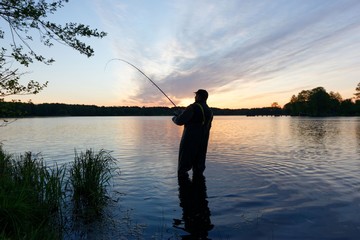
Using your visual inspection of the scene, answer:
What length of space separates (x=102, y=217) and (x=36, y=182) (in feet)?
5.98

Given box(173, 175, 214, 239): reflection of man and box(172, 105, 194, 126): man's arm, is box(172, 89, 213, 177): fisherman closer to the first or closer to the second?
box(172, 105, 194, 126): man's arm

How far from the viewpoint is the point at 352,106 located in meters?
134

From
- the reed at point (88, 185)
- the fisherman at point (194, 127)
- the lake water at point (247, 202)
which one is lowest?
the lake water at point (247, 202)

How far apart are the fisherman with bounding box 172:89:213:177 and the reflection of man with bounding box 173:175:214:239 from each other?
709 mm

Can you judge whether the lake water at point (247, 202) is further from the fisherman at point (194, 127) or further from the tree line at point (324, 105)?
the tree line at point (324, 105)

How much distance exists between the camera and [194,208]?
24.9 ft

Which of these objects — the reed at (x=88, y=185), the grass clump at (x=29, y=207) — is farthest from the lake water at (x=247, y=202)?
the grass clump at (x=29, y=207)

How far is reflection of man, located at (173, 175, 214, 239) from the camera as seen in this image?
243 inches

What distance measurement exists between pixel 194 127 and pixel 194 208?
3.03m

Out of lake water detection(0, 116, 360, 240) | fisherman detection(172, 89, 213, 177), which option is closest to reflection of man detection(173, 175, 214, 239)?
lake water detection(0, 116, 360, 240)

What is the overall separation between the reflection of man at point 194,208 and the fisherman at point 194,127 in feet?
2.33

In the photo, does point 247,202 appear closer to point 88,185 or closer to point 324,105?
point 88,185

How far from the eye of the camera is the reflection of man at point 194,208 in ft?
20.2

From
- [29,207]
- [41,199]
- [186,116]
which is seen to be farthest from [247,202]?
[29,207]
